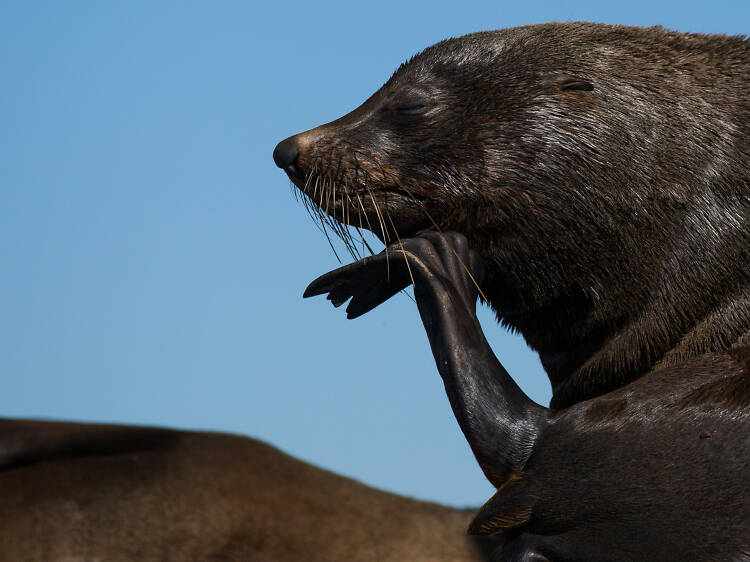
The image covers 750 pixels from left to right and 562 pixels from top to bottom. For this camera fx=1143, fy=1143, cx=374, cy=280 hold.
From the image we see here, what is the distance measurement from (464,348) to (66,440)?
5.06 metres

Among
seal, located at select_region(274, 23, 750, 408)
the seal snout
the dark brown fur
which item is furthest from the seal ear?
the dark brown fur

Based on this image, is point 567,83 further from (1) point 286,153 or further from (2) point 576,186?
(1) point 286,153

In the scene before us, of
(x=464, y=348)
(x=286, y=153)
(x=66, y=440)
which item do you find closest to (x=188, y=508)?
(x=66, y=440)

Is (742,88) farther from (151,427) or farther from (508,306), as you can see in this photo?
(151,427)

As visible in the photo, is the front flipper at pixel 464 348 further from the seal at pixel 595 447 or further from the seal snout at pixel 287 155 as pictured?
the seal snout at pixel 287 155

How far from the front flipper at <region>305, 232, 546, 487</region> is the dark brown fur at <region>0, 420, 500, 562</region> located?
12.6ft

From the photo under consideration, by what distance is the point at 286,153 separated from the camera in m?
3.49

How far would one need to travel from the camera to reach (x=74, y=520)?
22.8 ft

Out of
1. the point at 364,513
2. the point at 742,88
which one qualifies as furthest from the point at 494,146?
the point at 364,513

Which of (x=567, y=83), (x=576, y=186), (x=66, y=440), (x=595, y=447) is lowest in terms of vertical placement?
(x=595, y=447)

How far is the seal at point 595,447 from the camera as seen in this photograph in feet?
9.70

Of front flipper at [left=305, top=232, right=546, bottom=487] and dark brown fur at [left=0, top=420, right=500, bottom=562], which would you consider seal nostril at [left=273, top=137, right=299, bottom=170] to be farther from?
dark brown fur at [left=0, top=420, right=500, bottom=562]

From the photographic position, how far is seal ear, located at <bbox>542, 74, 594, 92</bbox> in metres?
3.35

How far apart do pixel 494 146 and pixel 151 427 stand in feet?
17.3
